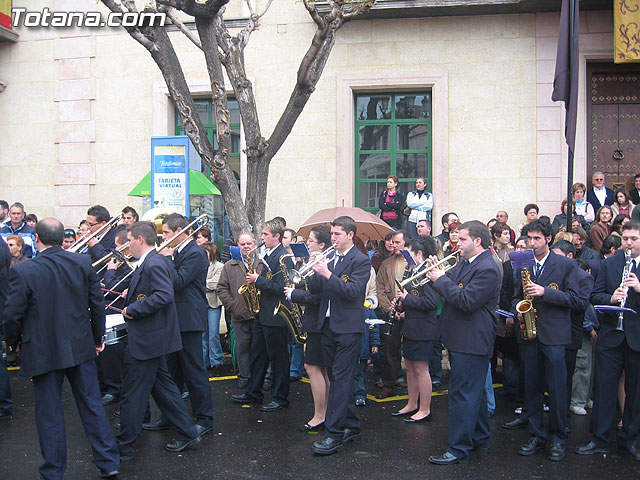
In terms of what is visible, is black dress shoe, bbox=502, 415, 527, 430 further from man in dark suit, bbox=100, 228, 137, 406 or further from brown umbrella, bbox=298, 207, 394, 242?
man in dark suit, bbox=100, 228, 137, 406

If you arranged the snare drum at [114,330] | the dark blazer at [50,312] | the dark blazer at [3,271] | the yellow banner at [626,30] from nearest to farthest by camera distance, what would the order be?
1. the dark blazer at [50,312]
2. the snare drum at [114,330]
3. the dark blazer at [3,271]
4. the yellow banner at [626,30]

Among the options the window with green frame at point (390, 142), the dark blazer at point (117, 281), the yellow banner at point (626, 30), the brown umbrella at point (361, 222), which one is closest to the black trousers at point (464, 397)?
the dark blazer at point (117, 281)

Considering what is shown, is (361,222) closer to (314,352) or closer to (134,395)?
(314,352)

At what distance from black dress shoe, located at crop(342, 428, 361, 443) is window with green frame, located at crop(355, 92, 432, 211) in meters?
6.99

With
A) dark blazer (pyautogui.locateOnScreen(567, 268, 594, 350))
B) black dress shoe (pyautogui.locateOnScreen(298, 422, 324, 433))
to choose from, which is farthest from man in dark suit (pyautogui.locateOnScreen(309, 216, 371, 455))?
dark blazer (pyautogui.locateOnScreen(567, 268, 594, 350))

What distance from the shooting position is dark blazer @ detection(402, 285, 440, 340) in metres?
6.81

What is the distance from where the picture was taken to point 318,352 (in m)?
6.41

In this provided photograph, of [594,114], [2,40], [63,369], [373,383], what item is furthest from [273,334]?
[2,40]

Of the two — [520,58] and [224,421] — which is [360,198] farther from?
[224,421]

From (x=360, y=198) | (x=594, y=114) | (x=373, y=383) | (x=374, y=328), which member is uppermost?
(x=594, y=114)

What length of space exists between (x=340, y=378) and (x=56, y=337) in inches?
92.0

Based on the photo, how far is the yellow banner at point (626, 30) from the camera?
37.1 feet

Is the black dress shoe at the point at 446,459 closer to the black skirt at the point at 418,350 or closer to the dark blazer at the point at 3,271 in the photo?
the black skirt at the point at 418,350

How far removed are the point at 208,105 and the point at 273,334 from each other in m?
7.33
